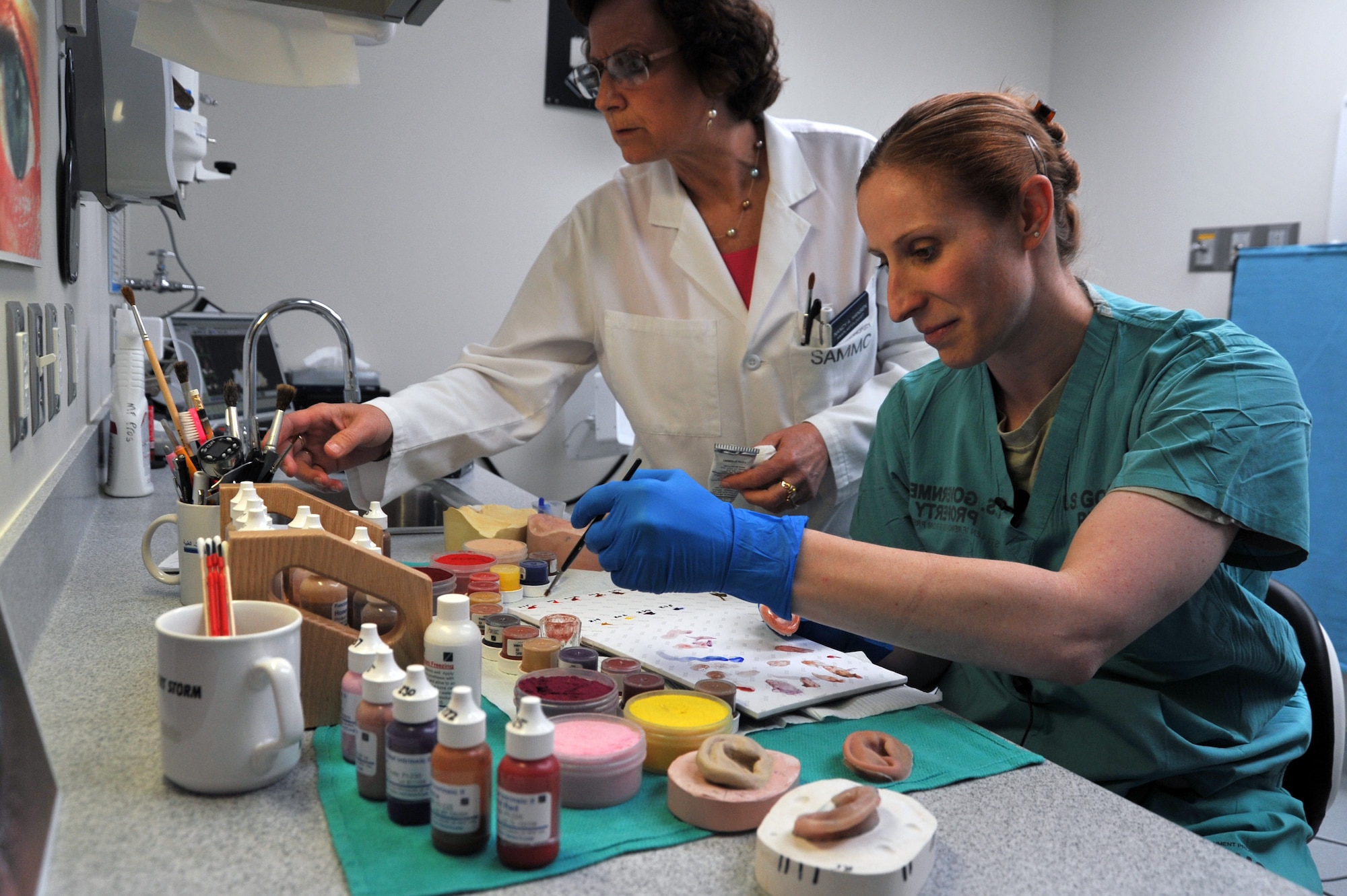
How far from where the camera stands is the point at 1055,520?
1170 mm

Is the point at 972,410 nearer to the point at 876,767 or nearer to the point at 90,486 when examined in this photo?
the point at 876,767

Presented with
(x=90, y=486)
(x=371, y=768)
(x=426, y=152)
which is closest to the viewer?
(x=371, y=768)

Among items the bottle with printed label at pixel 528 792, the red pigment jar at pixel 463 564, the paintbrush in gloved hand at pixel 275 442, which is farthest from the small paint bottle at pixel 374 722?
the paintbrush in gloved hand at pixel 275 442

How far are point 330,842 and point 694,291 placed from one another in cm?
128

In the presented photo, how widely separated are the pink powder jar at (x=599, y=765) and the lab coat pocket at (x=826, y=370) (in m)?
1.05

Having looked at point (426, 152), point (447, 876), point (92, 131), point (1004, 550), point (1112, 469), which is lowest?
point (447, 876)

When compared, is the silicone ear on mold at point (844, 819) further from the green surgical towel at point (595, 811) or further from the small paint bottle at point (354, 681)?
the small paint bottle at point (354, 681)

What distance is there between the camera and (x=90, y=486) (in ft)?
5.78

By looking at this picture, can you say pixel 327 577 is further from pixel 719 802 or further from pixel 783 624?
pixel 783 624

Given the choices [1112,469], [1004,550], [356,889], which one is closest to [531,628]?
[356,889]

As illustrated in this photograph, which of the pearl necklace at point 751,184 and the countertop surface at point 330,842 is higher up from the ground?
the pearl necklace at point 751,184

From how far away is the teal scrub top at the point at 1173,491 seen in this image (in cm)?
100

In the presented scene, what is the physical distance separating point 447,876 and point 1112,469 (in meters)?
0.88

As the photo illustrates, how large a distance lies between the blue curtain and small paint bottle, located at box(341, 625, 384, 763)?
3.07 meters
